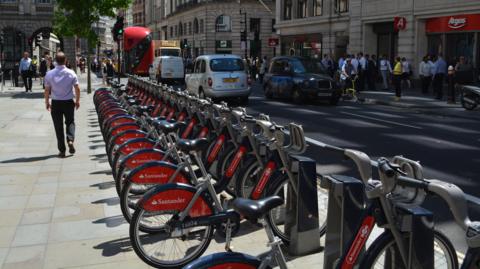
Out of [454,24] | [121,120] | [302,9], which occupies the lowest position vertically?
[121,120]

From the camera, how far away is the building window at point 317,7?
41513 mm

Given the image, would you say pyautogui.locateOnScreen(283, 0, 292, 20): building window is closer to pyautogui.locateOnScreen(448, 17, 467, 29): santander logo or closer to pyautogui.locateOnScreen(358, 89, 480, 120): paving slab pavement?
pyautogui.locateOnScreen(448, 17, 467, 29): santander logo

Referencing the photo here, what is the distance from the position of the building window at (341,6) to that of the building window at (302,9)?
17.2 ft

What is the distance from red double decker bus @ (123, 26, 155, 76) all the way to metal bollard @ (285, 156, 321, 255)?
43.6m

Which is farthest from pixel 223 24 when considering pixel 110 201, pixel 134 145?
pixel 134 145

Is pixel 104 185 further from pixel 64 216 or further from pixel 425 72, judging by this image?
pixel 425 72

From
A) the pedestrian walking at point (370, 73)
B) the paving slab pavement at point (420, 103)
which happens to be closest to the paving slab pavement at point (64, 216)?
the paving slab pavement at point (420, 103)

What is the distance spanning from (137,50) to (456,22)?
27.3 m

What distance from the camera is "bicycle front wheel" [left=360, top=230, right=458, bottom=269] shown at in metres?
3.26

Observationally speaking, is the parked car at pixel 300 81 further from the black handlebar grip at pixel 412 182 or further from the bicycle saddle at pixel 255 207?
the bicycle saddle at pixel 255 207

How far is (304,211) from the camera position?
4887 millimetres

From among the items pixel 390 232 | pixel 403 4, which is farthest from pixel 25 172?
pixel 403 4

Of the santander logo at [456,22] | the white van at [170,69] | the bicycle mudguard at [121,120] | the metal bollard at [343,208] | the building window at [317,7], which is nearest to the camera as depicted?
the metal bollard at [343,208]

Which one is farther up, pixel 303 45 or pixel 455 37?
pixel 303 45
